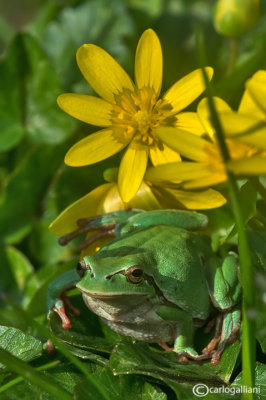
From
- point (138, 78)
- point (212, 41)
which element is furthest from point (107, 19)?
point (138, 78)

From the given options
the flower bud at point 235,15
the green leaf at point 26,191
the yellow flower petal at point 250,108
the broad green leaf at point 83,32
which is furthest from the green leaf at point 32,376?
the broad green leaf at point 83,32

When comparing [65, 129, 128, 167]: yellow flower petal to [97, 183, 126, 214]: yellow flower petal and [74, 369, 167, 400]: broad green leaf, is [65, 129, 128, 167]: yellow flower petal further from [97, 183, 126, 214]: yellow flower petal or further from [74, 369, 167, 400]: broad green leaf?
[74, 369, 167, 400]: broad green leaf

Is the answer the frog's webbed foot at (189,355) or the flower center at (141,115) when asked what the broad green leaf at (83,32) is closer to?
the flower center at (141,115)

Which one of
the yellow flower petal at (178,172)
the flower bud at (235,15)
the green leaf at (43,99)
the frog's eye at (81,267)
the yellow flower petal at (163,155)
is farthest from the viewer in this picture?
the green leaf at (43,99)

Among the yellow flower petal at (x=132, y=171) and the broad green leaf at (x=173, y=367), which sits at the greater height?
the yellow flower petal at (x=132, y=171)

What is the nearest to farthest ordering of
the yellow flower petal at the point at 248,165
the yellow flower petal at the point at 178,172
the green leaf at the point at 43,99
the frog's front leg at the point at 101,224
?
the yellow flower petal at the point at 248,165
the yellow flower petal at the point at 178,172
the frog's front leg at the point at 101,224
the green leaf at the point at 43,99

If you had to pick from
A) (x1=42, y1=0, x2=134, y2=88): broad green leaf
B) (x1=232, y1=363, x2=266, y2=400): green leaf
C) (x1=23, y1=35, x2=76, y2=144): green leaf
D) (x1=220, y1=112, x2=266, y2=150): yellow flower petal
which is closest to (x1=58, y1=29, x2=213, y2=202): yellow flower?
(x1=220, y1=112, x2=266, y2=150): yellow flower petal
